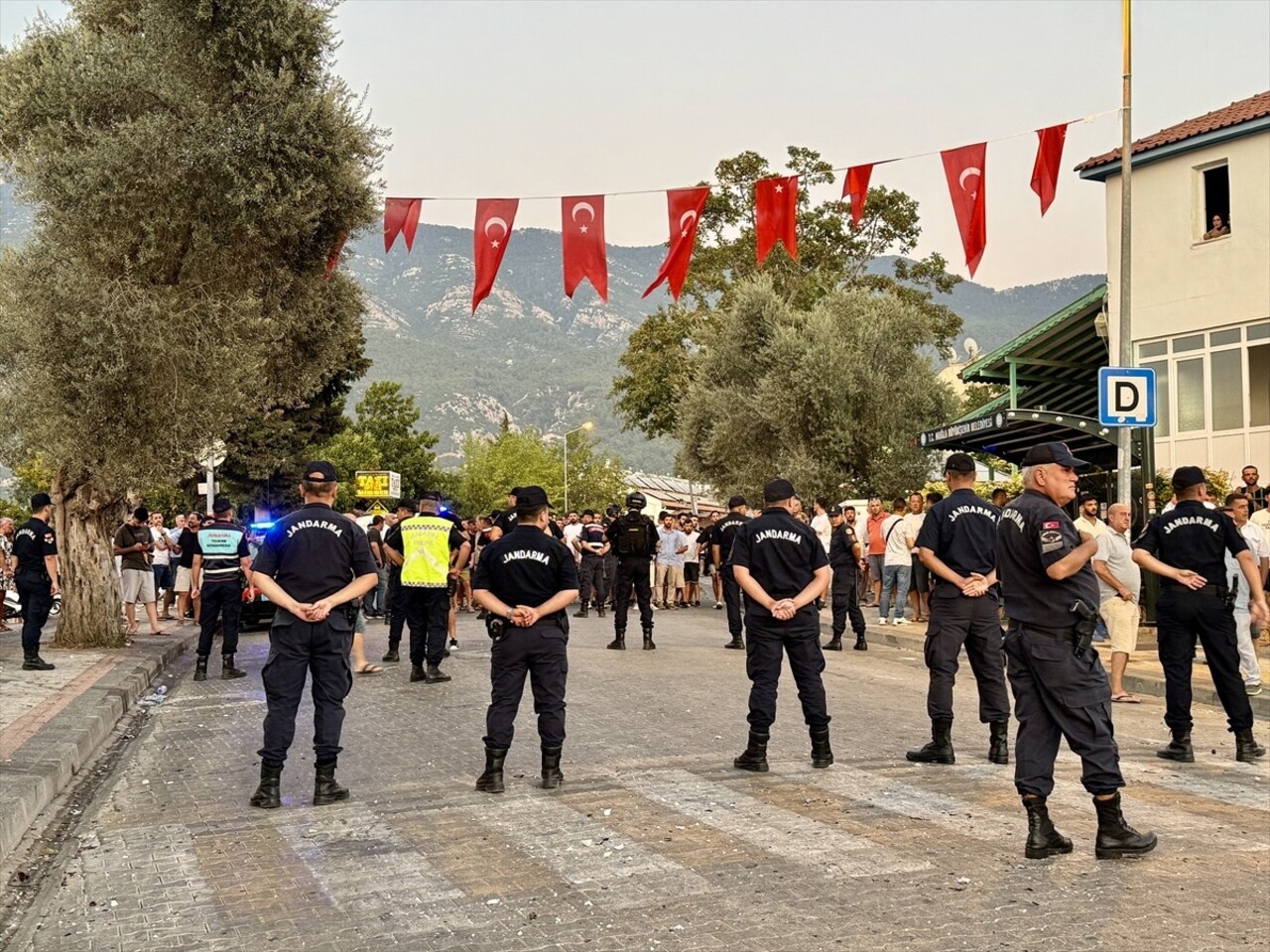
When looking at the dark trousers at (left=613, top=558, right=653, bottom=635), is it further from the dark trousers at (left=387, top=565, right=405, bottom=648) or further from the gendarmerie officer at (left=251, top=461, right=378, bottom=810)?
the gendarmerie officer at (left=251, top=461, right=378, bottom=810)

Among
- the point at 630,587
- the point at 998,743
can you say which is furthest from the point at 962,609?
the point at 630,587

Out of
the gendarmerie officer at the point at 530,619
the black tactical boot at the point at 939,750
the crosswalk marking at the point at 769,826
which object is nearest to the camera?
the crosswalk marking at the point at 769,826

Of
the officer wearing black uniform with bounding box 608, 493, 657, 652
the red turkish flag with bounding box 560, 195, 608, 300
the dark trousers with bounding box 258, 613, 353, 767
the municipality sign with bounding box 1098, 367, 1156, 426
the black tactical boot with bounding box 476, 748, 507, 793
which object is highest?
the red turkish flag with bounding box 560, 195, 608, 300

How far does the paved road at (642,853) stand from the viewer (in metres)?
4.86

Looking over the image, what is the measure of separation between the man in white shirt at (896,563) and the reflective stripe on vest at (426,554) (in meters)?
8.03

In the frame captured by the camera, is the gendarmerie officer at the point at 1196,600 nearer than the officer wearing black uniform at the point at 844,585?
Yes

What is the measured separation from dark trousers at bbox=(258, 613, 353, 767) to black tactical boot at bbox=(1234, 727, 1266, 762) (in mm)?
5823

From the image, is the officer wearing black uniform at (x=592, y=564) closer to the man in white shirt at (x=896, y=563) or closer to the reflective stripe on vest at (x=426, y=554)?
the man in white shirt at (x=896, y=563)

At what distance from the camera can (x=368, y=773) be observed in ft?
25.9

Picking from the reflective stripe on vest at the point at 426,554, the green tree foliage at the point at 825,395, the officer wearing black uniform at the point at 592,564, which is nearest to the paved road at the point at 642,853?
the reflective stripe on vest at the point at 426,554

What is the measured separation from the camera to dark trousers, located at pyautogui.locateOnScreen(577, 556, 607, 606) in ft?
75.2

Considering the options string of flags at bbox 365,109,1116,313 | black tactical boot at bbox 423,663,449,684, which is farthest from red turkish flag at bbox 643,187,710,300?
black tactical boot at bbox 423,663,449,684

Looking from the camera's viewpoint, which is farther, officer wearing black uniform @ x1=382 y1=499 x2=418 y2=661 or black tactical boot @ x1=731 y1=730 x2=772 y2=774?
officer wearing black uniform @ x1=382 y1=499 x2=418 y2=661

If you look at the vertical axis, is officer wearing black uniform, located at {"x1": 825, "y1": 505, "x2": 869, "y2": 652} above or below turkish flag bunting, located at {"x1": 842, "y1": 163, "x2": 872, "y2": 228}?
below
